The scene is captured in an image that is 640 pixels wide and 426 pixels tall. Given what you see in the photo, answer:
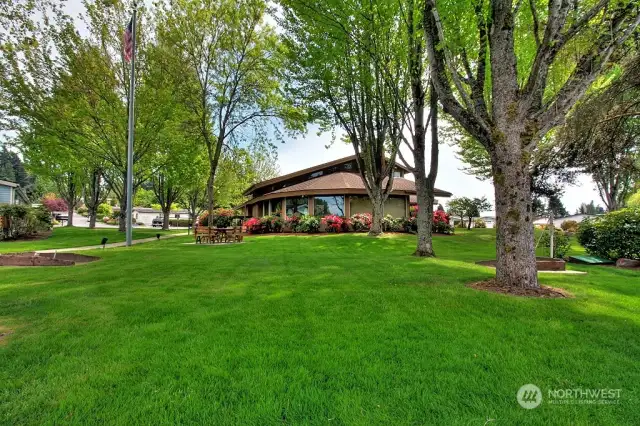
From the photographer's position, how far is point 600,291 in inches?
207

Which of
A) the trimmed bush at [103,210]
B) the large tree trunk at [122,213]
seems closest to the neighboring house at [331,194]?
the large tree trunk at [122,213]

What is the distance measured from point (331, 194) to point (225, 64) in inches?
428

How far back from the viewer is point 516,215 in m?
5.29

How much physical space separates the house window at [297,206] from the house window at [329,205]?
84 cm

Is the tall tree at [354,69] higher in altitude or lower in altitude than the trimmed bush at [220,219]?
higher

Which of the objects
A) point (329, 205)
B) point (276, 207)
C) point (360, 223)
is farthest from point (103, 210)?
point (360, 223)

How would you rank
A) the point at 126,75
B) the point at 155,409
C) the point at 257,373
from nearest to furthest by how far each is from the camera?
the point at 155,409 → the point at 257,373 → the point at 126,75

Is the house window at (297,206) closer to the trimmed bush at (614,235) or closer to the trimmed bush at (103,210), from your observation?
the trimmed bush at (614,235)

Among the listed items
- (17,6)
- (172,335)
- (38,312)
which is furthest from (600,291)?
(17,6)

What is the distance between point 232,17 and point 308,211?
13163mm

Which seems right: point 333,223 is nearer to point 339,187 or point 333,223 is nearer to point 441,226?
point 339,187

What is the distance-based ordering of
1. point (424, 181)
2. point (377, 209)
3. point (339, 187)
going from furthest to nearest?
1. point (339, 187)
2. point (377, 209)
3. point (424, 181)

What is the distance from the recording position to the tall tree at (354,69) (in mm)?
10328

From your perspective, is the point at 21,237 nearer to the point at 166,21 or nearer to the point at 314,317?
the point at 166,21
